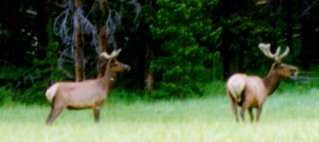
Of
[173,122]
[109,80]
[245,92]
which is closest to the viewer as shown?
[245,92]

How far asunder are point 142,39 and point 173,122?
12.8 metres

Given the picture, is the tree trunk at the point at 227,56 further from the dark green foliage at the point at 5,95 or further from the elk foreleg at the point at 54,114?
the elk foreleg at the point at 54,114

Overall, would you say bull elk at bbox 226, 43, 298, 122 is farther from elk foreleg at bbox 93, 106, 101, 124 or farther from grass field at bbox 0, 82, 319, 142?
elk foreleg at bbox 93, 106, 101, 124

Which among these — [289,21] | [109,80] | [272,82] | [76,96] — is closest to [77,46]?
[109,80]

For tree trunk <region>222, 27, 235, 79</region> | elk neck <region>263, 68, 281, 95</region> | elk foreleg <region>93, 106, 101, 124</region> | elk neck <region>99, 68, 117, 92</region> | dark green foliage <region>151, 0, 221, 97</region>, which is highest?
elk neck <region>99, 68, 117, 92</region>

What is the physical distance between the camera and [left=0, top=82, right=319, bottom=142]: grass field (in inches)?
461

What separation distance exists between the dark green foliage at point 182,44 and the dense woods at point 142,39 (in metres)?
0.03

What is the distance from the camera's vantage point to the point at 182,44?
87.6 ft

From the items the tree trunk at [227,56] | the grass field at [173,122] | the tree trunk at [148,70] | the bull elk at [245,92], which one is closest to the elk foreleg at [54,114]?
the grass field at [173,122]

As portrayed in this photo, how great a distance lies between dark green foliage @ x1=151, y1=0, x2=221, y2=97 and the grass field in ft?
2.57

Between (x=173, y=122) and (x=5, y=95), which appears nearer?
(x=173, y=122)

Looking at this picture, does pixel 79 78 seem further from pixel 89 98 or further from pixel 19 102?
pixel 89 98

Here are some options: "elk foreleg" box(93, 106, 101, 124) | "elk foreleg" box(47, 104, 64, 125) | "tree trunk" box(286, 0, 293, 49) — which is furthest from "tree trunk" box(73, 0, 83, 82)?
"tree trunk" box(286, 0, 293, 49)

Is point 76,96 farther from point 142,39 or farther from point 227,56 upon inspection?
point 227,56
